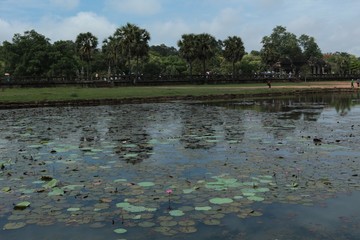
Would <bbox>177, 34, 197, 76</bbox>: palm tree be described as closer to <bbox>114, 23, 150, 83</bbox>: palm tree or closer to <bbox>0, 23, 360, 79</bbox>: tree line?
<bbox>0, 23, 360, 79</bbox>: tree line

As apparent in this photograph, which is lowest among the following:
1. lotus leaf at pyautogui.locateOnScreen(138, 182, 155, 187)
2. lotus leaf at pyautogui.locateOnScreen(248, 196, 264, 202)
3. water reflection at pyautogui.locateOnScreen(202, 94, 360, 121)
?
water reflection at pyautogui.locateOnScreen(202, 94, 360, 121)

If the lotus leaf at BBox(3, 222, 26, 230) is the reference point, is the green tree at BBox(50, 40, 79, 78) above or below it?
above

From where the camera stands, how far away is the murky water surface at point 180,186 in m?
5.58

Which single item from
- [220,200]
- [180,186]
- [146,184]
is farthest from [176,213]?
[146,184]

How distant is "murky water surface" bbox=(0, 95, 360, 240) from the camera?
558 cm

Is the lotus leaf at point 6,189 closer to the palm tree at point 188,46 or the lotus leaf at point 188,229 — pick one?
the lotus leaf at point 188,229

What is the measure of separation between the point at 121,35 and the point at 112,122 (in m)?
49.3

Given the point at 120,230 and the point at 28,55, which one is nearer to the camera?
the point at 120,230

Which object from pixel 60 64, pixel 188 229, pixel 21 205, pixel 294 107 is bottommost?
pixel 294 107

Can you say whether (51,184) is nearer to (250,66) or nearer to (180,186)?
(180,186)

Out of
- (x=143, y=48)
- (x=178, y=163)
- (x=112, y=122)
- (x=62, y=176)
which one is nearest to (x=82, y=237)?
(x=62, y=176)

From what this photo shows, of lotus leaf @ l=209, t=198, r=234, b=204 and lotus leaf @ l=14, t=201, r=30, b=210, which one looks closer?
lotus leaf @ l=14, t=201, r=30, b=210

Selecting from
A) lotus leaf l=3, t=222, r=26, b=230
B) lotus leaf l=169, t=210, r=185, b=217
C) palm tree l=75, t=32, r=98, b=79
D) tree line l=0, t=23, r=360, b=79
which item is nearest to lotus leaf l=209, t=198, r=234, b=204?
lotus leaf l=169, t=210, r=185, b=217

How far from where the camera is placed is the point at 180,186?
758 centimetres
